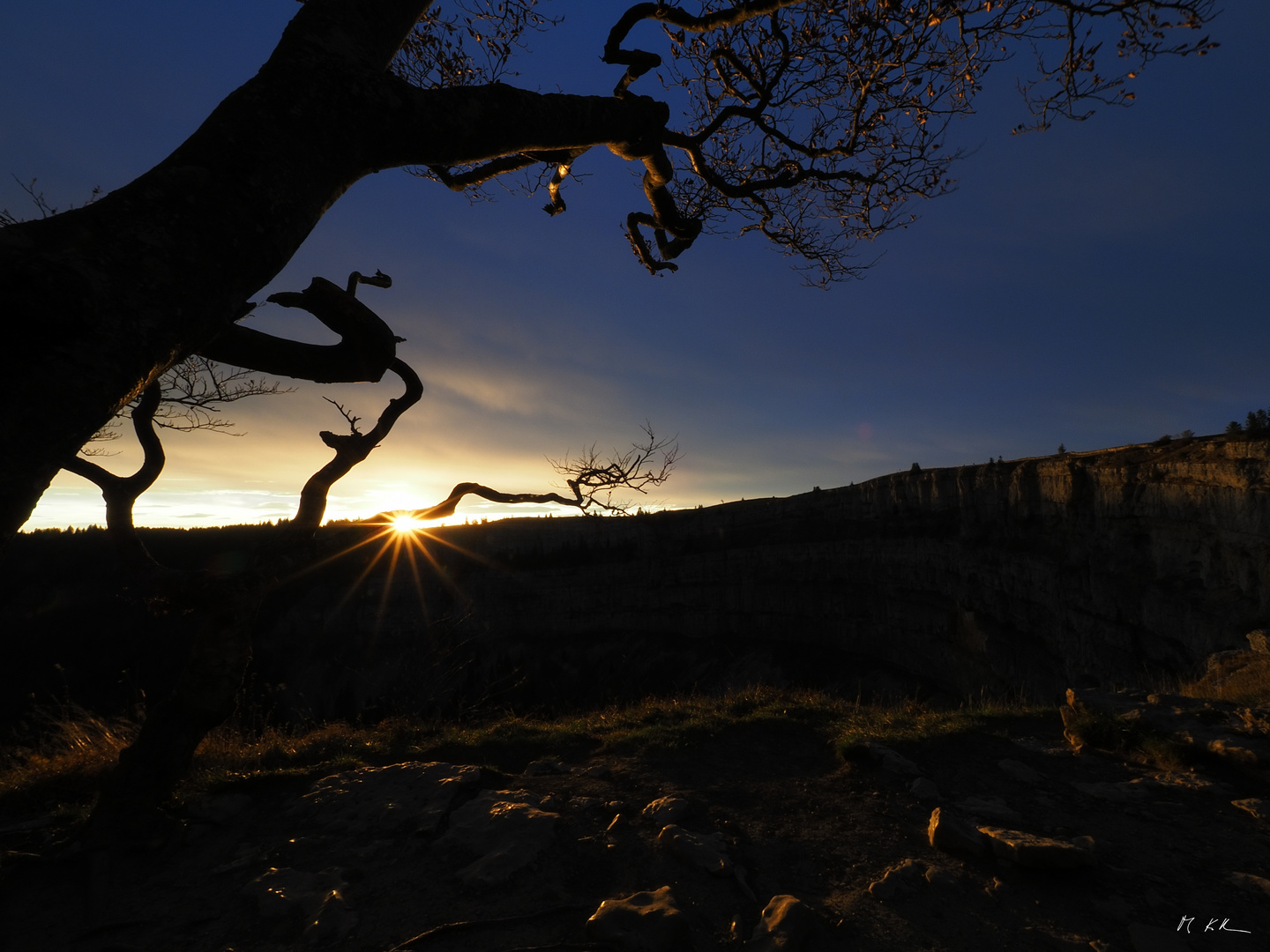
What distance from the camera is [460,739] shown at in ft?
16.5

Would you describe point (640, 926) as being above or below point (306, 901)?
above

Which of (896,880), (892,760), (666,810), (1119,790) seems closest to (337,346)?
(666,810)

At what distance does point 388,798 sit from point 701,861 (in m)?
1.98

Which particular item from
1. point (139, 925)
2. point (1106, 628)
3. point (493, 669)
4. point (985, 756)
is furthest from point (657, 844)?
point (493, 669)

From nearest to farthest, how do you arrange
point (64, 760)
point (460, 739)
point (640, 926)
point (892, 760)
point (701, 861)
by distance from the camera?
point (640, 926)
point (701, 861)
point (892, 760)
point (64, 760)
point (460, 739)

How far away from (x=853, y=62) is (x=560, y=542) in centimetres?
3973

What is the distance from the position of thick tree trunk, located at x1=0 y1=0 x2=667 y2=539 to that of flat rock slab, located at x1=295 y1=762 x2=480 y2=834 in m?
2.55

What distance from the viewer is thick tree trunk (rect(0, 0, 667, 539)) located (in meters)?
1.45

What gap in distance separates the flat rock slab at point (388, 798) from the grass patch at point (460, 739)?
0.44 meters

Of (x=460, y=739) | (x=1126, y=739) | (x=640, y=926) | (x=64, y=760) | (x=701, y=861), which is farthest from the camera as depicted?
(x=460, y=739)

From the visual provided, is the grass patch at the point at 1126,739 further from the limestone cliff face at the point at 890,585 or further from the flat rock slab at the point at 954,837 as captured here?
the limestone cliff face at the point at 890,585

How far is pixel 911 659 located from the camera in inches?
1102

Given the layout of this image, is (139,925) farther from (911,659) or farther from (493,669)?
(493,669)

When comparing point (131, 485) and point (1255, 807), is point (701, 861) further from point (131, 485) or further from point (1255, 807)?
point (131, 485)
